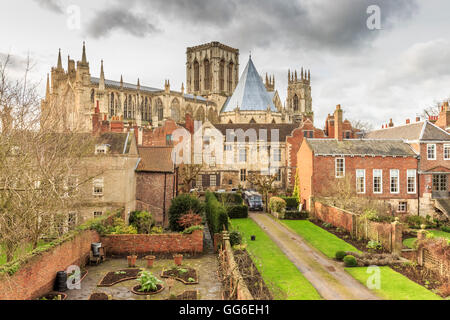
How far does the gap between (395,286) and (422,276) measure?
2.64 metres

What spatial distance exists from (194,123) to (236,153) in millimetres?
7445

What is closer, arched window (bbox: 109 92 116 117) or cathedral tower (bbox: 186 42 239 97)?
arched window (bbox: 109 92 116 117)

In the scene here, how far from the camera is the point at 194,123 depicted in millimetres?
50750

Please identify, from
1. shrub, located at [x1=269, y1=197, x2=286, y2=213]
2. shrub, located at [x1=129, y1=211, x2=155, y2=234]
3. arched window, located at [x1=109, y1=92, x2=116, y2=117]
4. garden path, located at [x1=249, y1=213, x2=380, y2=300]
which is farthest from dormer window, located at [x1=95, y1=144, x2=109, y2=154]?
arched window, located at [x1=109, y1=92, x2=116, y2=117]

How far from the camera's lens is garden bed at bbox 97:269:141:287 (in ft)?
49.4

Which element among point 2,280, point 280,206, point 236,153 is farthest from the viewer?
point 236,153

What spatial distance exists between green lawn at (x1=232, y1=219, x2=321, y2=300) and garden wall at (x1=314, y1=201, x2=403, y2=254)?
5.86 m

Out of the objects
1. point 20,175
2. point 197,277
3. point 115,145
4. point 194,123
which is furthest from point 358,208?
point 194,123

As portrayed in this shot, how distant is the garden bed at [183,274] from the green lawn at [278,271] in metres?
3.11

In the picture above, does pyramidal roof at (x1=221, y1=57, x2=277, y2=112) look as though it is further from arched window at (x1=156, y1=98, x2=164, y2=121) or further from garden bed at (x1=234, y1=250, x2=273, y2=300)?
garden bed at (x1=234, y1=250, x2=273, y2=300)

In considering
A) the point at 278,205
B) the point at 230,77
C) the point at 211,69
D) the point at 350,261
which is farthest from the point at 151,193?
the point at 230,77

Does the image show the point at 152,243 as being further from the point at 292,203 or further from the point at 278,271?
the point at 292,203

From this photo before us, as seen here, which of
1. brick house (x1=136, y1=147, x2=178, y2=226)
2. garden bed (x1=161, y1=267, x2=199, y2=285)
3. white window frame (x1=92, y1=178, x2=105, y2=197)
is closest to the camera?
garden bed (x1=161, y1=267, x2=199, y2=285)
